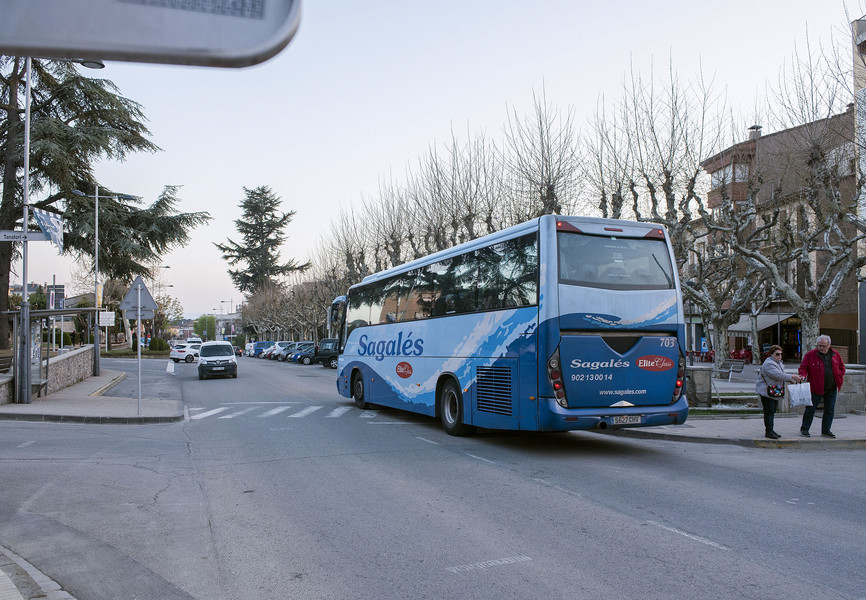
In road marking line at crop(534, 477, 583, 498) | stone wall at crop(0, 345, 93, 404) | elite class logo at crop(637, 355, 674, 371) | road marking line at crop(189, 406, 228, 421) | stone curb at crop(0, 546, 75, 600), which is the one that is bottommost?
road marking line at crop(189, 406, 228, 421)

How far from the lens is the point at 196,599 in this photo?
4.39m

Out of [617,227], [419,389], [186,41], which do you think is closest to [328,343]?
[419,389]

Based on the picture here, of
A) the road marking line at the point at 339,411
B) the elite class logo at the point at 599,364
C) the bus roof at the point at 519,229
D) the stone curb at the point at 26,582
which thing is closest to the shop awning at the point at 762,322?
the road marking line at the point at 339,411

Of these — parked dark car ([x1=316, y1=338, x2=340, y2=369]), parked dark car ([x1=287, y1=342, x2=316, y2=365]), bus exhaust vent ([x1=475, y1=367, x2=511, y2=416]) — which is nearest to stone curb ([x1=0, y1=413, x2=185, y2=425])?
bus exhaust vent ([x1=475, y1=367, x2=511, y2=416])

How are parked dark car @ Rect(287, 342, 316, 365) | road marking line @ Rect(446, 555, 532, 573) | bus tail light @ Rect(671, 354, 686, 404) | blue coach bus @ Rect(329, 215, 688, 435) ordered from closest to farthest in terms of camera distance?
road marking line @ Rect(446, 555, 532, 573) < blue coach bus @ Rect(329, 215, 688, 435) < bus tail light @ Rect(671, 354, 686, 404) < parked dark car @ Rect(287, 342, 316, 365)

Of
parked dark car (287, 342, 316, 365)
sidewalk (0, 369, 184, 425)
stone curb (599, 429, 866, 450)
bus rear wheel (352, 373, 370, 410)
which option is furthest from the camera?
parked dark car (287, 342, 316, 365)

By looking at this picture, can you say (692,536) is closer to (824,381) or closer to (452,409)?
(452,409)

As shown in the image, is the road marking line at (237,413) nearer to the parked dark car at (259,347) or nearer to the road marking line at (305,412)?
the road marking line at (305,412)

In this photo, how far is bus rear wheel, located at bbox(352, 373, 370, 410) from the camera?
682 inches

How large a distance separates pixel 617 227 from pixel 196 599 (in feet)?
26.2

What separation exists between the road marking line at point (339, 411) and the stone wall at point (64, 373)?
885 centimetres

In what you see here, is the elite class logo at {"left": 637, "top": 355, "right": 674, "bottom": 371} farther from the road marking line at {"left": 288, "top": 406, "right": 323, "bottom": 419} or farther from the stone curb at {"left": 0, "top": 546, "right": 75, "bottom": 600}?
the road marking line at {"left": 288, "top": 406, "right": 323, "bottom": 419}

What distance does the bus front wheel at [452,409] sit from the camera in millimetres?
12008

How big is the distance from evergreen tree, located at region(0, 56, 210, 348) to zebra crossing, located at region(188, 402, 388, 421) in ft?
45.7
